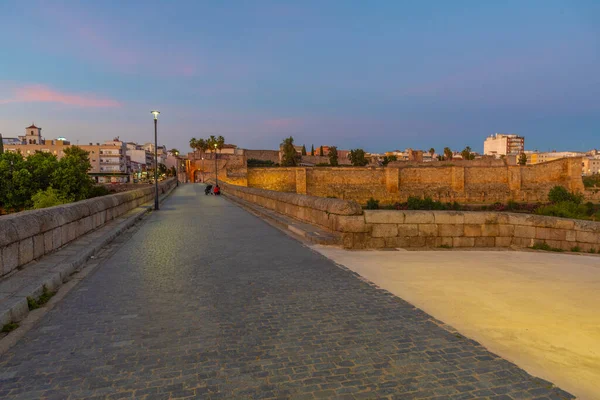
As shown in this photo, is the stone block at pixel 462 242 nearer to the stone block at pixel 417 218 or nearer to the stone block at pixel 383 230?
the stone block at pixel 417 218

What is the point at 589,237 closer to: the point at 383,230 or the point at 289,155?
the point at 383,230

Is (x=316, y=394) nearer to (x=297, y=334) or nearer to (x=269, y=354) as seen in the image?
(x=269, y=354)

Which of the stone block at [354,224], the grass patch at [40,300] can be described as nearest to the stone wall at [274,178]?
the stone block at [354,224]

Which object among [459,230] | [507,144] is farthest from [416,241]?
[507,144]

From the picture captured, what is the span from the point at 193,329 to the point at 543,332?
144 inches

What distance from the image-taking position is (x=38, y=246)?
640 centimetres

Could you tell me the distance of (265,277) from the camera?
5.98 metres

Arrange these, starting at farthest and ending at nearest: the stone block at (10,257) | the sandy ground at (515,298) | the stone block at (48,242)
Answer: the stone block at (48,242)
the stone block at (10,257)
the sandy ground at (515,298)

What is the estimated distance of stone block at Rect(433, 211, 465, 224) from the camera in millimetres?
8695

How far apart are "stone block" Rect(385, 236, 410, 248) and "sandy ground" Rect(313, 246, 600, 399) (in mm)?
421

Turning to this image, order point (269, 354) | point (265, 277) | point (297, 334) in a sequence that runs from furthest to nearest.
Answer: point (265, 277) < point (297, 334) < point (269, 354)

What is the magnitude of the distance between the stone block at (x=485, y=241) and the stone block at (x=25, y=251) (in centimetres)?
915

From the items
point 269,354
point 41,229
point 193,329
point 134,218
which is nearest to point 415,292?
point 269,354

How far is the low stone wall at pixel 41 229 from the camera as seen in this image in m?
5.38
